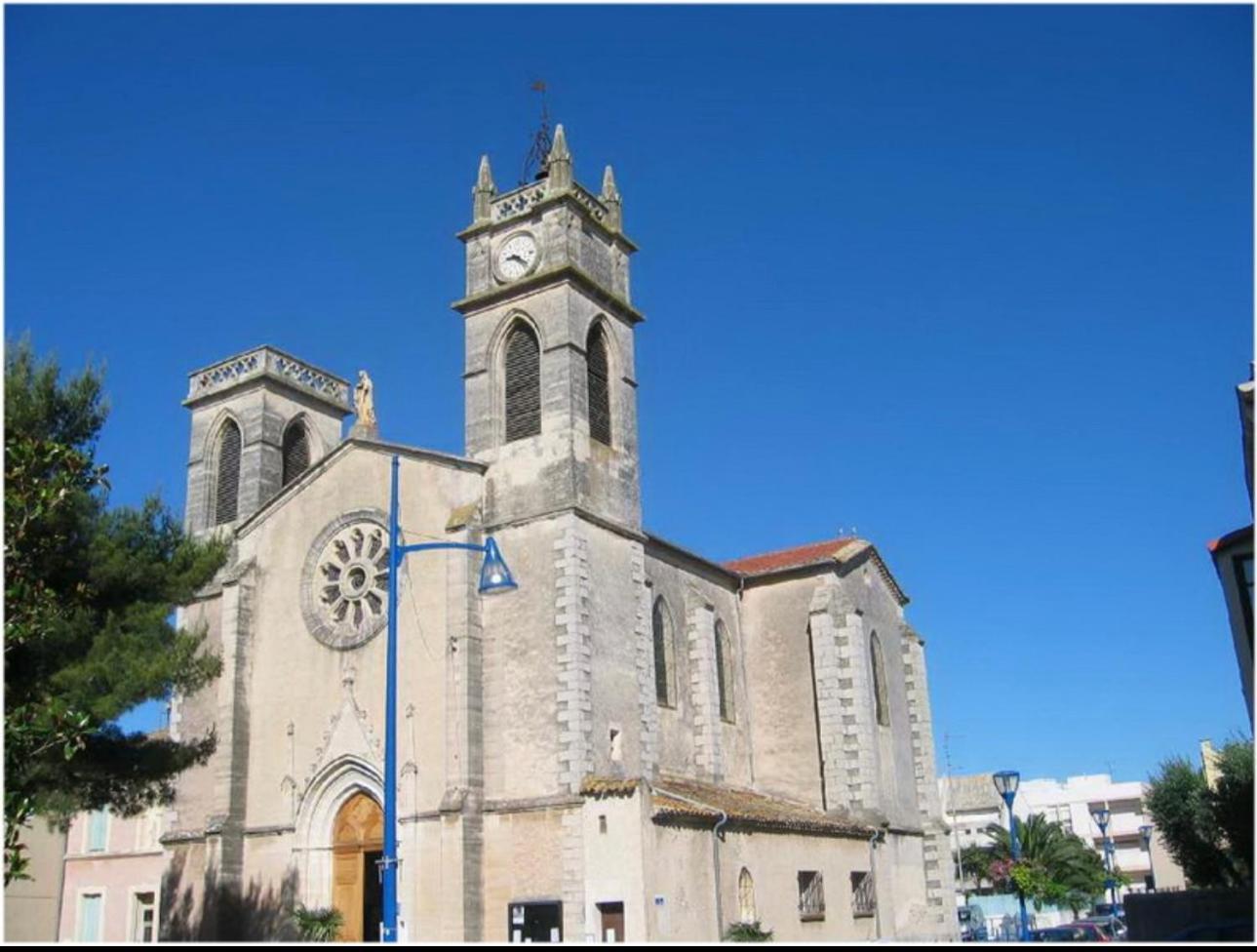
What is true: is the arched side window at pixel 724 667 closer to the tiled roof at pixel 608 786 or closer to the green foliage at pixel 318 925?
the tiled roof at pixel 608 786

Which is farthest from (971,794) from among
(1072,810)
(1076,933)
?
(1076,933)

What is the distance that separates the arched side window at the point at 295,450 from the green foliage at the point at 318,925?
1290cm

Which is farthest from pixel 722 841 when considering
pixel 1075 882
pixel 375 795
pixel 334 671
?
pixel 1075 882

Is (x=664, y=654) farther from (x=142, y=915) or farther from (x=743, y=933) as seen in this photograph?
(x=142, y=915)

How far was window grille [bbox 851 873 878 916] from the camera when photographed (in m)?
32.0

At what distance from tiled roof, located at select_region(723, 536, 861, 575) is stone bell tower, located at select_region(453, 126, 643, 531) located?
284 inches

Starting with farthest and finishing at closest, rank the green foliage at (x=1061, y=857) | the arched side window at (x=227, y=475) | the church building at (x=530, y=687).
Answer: the green foliage at (x=1061, y=857)
the arched side window at (x=227, y=475)
the church building at (x=530, y=687)

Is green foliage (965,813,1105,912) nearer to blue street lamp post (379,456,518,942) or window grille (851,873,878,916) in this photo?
window grille (851,873,878,916)

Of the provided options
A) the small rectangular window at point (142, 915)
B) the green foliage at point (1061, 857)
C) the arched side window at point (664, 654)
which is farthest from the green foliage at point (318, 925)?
the green foliage at point (1061, 857)

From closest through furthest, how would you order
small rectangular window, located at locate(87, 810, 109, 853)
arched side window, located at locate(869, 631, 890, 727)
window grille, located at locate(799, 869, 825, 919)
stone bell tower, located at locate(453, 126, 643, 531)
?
stone bell tower, located at locate(453, 126, 643, 531) < window grille, located at locate(799, 869, 825, 919) < small rectangular window, located at locate(87, 810, 109, 853) < arched side window, located at locate(869, 631, 890, 727)

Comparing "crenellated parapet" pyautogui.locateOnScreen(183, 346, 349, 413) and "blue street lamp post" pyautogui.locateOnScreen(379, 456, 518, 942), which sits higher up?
"crenellated parapet" pyautogui.locateOnScreen(183, 346, 349, 413)

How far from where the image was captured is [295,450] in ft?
120

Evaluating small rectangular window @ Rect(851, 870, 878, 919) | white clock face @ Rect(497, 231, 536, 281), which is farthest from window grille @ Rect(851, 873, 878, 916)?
white clock face @ Rect(497, 231, 536, 281)

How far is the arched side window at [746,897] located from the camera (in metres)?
27.0
